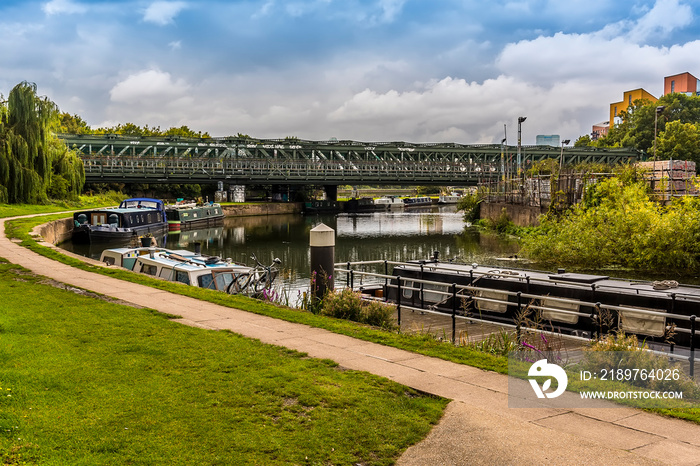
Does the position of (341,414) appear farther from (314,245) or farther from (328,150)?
(328,150)

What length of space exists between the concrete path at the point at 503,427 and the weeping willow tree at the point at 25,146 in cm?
4673

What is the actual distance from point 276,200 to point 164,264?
299 ft

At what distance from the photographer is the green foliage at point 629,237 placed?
27.5 m

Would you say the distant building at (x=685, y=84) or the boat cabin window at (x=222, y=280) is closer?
the boat cabin window at (x=222, y=280)

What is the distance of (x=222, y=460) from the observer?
595cm

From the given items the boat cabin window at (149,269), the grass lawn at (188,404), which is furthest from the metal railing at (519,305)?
the boat cabin window at (149,269)

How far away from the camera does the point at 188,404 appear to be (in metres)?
7.36

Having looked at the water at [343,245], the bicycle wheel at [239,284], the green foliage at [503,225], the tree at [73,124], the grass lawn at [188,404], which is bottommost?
the water at [343,245]

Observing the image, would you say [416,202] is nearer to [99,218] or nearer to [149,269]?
[99,218]

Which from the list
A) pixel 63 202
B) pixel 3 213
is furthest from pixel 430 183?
pixel 3 213

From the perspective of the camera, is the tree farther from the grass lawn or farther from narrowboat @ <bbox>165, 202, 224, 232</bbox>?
the grass lawn

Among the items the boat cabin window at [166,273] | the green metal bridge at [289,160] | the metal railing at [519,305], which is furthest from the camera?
the green metal bridge at [289,160]

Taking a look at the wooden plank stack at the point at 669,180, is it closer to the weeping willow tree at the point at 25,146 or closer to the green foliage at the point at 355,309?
the green foliage at the point at 355,309

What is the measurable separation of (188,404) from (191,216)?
63.6 metres
